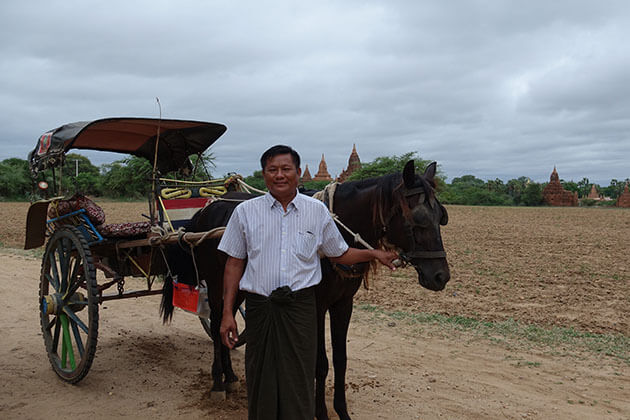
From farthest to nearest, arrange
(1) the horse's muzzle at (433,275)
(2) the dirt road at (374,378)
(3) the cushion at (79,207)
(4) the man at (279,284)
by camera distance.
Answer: (3) the cushion at (79,207) < (2) the dirt road at (374,378) < (1) the horse's muzzle at (433,275) < (4) the man at (279,284)

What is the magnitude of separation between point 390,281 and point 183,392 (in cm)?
612

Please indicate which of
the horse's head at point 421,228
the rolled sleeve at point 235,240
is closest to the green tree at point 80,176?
the rolled sleeve at point 235,240

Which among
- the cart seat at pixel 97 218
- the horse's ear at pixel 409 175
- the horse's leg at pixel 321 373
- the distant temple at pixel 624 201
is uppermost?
the distant temple at pixel 624 201

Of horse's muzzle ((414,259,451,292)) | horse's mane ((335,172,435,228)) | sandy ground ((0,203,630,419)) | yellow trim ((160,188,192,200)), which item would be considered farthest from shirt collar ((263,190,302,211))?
yellow trim ((160,188,192,200))

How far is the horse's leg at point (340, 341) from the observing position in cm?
351

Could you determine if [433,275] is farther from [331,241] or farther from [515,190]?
[515,190]

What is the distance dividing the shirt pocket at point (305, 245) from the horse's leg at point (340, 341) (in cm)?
117

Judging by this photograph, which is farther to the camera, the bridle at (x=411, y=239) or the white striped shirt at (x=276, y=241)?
the bridle at (x=411, y=239)

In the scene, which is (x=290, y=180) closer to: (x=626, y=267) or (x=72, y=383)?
(x=72, y=383)

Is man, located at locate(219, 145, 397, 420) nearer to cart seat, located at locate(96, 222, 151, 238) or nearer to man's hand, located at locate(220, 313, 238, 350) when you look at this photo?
man's hand, located at locate(220, 313, 238, 350)

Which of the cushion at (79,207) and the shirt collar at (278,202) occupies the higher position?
the shirt collar at (278,202)

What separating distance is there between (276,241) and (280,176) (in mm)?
339

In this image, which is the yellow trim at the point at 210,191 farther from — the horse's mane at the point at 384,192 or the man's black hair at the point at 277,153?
the man's black hair at the point at 277,153

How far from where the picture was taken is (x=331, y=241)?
254 centimetres
